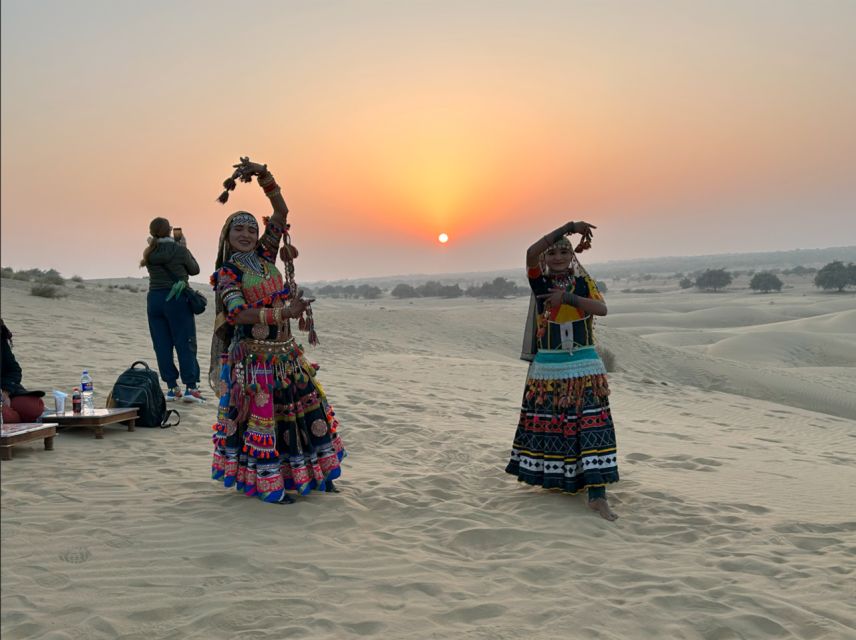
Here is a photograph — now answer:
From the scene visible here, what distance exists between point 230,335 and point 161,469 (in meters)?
1.83

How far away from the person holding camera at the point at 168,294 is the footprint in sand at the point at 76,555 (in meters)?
4.43

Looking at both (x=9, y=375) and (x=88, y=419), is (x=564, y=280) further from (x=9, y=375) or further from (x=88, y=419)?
(x=9, y=375)

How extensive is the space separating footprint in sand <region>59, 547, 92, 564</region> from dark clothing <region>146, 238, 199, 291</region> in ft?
15.4

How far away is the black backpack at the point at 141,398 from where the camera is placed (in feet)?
26.8

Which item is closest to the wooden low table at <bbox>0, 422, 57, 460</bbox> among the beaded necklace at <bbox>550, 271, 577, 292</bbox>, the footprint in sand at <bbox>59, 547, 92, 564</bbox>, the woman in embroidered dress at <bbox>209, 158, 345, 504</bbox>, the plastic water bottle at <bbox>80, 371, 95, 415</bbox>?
the plastic water bottle at <bbox>80, 371, 95, 415</bbox>

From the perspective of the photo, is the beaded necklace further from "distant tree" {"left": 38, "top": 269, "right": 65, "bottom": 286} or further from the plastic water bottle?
"distant tree" {"left": 38, "top": 269, "right": 65, "bottom": 286}

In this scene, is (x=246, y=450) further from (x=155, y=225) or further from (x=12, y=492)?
(x=155, y=225)

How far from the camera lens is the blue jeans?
29.1ft

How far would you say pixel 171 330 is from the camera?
905 cm

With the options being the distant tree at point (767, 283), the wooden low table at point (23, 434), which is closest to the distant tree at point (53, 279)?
the wooden low table at point (23, 434)

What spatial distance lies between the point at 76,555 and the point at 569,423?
370 centimetres

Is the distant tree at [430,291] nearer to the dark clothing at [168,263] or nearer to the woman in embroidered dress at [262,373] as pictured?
the dark clothing at [168,263]

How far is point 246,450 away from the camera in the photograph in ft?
18.2

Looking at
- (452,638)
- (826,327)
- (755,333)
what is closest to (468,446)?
(452,638)
